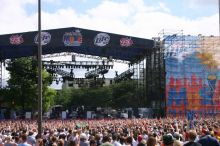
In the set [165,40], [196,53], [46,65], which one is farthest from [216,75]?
[46,65]

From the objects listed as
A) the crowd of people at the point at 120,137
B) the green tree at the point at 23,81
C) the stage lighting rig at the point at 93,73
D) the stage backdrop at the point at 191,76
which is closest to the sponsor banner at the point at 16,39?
the stage backdrop at the point at 191,76

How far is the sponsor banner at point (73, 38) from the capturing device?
48688 mm

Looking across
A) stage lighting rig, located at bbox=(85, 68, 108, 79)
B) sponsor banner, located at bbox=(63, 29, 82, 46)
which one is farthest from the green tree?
sponsor banner, located at bbox=(63, 29, 82, 46)

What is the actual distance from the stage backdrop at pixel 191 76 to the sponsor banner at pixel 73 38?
8879mm

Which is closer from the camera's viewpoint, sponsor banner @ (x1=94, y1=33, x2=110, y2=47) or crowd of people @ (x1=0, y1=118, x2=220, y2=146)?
crowd of people @ (x1=0, y1=118, x2=220, y2=146)

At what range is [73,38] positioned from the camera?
1923 inches

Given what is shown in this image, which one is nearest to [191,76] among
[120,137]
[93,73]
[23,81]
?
[23,81]

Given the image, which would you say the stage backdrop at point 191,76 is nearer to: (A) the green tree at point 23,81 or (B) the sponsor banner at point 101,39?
(B) the sponsor banner at point 101,39

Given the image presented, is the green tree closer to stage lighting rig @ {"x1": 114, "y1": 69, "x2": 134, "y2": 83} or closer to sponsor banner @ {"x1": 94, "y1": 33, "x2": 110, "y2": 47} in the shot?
stage lighting rig @ {"x1": 114, "y1": 69, "x2": 134, "y2": 83}

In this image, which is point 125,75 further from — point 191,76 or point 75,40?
point 75,40

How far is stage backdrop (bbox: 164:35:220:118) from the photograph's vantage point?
51406mm

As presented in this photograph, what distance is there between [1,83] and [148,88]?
695 inches

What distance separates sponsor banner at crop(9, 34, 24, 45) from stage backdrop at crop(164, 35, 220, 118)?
14.1m

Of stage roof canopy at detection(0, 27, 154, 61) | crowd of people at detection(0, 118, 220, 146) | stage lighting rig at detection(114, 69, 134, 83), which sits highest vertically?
stage roof canopy at detection(0, 27, 154, 61)
